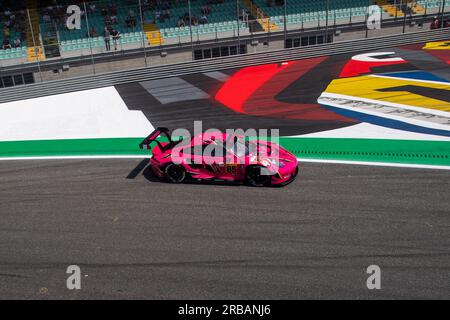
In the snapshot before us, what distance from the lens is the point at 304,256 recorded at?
6777 millimetres

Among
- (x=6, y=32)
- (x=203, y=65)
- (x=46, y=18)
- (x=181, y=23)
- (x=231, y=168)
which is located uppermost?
(x=46, y=18)

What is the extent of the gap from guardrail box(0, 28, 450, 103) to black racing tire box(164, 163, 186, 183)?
1335cm

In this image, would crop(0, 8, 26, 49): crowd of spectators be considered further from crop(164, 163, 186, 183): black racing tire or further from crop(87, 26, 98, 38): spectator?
crop(164, 163, 186, 183): black racing tire

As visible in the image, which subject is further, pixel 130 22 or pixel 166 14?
pixel 166 14

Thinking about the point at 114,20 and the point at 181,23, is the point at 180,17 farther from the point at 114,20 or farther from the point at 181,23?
the point at 114,20

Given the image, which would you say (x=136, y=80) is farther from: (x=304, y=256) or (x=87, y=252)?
(x=304, y=256)

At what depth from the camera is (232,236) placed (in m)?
7.48

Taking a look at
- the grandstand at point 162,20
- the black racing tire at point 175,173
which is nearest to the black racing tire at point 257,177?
the black racing tire at point 175,173

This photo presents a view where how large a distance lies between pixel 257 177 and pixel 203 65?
1479 centimetres

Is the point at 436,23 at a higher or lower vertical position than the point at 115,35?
lower

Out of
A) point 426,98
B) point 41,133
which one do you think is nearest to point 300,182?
point 426,98

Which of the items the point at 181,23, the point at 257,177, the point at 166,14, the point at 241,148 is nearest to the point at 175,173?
the point at 241,148

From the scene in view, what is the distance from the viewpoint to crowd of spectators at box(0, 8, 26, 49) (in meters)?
24.6
